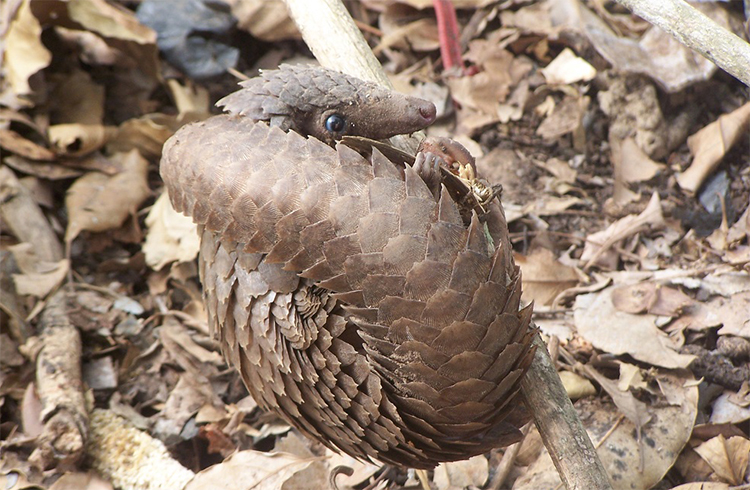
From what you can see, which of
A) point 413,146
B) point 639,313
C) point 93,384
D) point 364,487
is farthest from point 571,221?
point 93,384

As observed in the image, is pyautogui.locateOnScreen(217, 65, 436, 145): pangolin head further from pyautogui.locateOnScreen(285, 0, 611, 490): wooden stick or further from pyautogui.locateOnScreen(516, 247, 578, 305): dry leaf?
pyautogui.locateOnScreen(516, 247, 578, 305): dry leaf

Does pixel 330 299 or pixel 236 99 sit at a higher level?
pixel 236 99

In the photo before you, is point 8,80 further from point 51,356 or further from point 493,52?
point 493,52

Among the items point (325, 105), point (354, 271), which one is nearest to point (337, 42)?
point (325, 105)

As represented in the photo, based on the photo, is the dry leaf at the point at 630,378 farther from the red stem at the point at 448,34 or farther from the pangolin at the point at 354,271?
the red stem at the point at 448,34

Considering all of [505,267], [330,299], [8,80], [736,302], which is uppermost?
[505,267]

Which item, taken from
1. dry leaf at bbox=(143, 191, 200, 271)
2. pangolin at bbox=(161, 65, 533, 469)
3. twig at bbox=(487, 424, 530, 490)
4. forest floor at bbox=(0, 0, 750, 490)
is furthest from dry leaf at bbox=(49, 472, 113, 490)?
twig at bbox=(487, 424, 530, 490)

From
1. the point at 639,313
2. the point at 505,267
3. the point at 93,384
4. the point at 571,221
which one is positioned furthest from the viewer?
the point at 571,221
